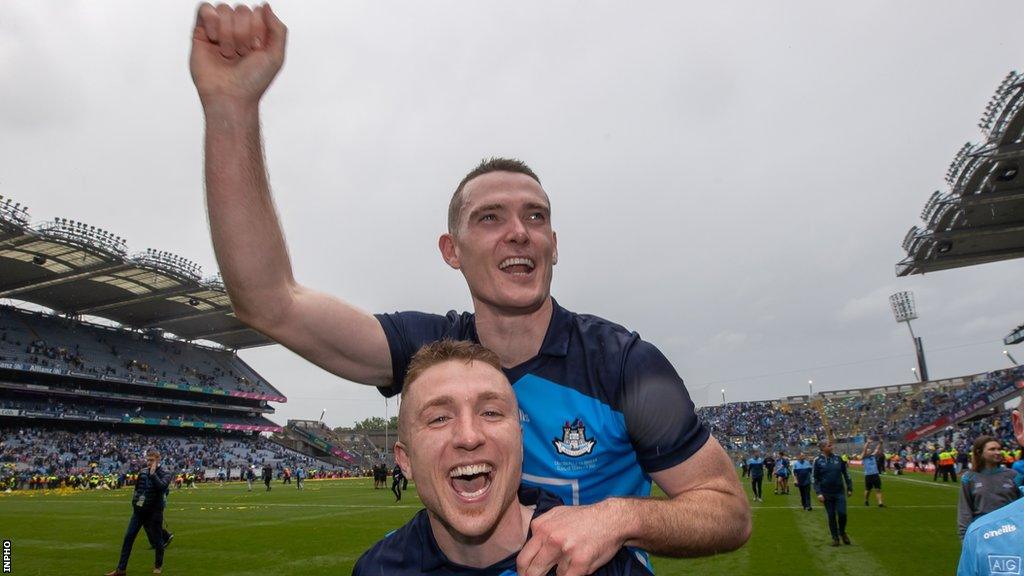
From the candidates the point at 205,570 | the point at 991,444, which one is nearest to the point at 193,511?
the point at 205,570

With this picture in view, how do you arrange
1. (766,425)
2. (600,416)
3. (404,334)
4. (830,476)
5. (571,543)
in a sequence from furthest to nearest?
(766,425) < (830,476) < (404,334) < (600,416) < (571,543)

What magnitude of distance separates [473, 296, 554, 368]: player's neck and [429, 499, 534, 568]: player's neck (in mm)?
644

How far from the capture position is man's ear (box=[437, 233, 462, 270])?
2.68 meters

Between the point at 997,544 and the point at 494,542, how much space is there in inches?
75.0

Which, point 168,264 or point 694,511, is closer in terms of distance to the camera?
point 694,511

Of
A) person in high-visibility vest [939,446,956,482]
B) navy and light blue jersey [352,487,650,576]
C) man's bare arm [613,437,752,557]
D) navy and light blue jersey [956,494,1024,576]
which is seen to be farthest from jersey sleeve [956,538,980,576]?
person in high-visibility vest [939,446,956,482]

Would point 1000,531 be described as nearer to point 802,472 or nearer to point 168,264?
point 802,472

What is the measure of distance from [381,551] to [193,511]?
23.6 metres

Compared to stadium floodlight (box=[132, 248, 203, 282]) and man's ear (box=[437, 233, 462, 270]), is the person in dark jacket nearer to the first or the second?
man's ear (box=[437, 233, 462, 270])

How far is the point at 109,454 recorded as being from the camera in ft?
155

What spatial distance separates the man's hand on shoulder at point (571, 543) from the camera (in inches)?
63.1

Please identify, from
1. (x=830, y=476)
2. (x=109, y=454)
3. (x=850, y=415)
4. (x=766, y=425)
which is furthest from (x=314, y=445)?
(x=830, y=476)

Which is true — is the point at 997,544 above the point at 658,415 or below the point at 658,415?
below

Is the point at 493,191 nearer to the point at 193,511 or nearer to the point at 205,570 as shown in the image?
the point at 205,570
